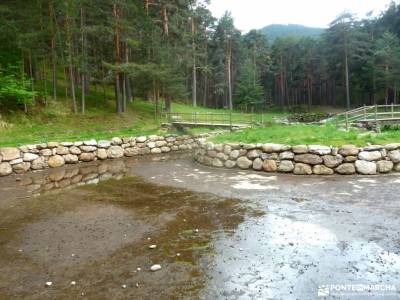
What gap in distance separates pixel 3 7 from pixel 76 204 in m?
17.0

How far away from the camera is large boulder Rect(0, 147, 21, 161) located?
11.8 m

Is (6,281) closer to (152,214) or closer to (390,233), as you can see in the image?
(152,214)

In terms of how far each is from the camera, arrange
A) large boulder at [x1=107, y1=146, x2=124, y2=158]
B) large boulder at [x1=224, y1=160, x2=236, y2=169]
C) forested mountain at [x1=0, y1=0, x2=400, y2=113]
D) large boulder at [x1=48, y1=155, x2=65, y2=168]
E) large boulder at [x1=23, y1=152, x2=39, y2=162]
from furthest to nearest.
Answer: forested mountain at [x1=0, y1=0, x2=400, y2=113], large boulder at [x1=107, y1=146, x2=124, y2=158], large boulder at [x1=48, y1=155, x2=65, y2=168], large boulder at [x1=23, y1=152, x2=39, y2=162], large boulder at [x1=224, y1=160, x2=236, y2=169]

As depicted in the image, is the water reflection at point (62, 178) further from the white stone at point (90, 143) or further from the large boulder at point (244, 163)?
the large boulder at point (244, 163)

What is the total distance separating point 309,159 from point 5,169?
10.1 meters

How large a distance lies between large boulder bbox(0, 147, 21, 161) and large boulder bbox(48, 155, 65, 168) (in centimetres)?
119

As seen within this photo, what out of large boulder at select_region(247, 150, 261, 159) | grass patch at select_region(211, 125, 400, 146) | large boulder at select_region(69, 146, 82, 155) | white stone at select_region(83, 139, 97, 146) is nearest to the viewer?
grass patch at select_region(211, 125, 400, 146)

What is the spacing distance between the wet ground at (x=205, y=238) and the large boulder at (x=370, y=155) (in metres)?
0.64

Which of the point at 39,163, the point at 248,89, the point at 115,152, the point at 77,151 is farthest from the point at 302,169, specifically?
the point at 248,89

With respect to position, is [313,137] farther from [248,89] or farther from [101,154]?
[248,89]

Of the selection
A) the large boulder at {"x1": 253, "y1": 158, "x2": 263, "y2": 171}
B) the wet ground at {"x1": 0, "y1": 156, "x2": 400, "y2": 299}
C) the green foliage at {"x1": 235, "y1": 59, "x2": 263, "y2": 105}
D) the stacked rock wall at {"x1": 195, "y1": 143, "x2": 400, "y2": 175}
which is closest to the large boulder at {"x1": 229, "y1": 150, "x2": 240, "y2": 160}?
the stacked rock wall at {"x1": 195, "y1": 143, "x2": 400, "y2": 175}

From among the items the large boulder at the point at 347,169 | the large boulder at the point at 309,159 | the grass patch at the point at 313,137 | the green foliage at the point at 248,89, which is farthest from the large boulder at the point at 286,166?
the green foliage at the point at 248,89

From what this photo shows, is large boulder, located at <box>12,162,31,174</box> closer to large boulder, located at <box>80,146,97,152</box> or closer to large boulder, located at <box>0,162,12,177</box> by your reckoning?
large boulder, located at <box>0,162,12,177</box>

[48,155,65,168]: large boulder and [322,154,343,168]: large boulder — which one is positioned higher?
[322,154,343,168]: large boulder
